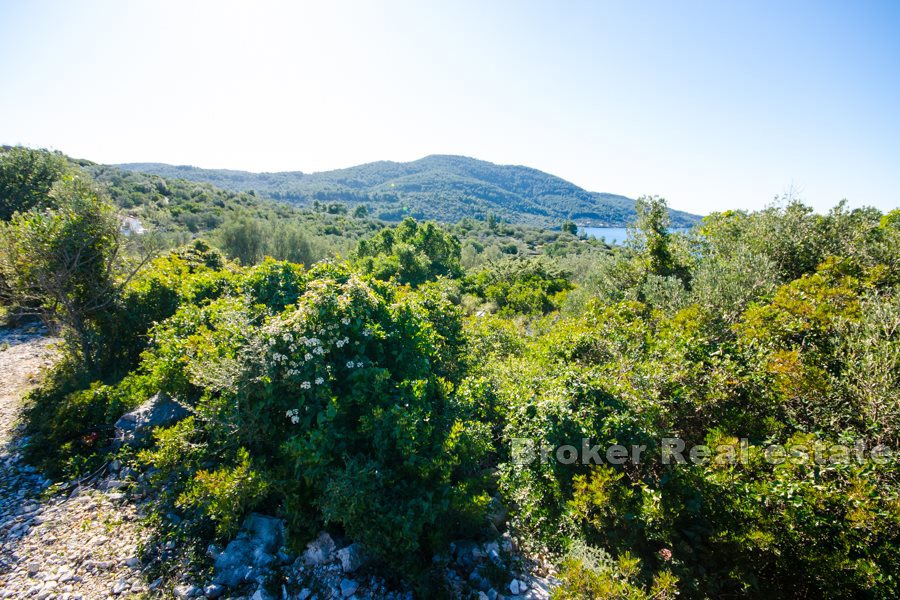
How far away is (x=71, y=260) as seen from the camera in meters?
9.07

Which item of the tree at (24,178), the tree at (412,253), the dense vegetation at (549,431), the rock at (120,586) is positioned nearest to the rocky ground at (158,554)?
the rock at (120,586)

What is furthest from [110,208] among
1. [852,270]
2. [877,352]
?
[852,270]

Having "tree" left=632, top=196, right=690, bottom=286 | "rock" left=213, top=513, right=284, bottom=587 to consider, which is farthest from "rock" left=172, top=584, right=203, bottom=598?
"tree" left=632, top=196, right=690, bottom=286

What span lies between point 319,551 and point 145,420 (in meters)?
4.98

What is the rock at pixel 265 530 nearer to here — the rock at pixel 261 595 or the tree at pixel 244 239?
the rock at pixel 261 595

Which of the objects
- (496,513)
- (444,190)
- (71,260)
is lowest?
(496,513)

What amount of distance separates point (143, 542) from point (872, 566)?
30.6 ft

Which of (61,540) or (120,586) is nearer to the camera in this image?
(120,586)

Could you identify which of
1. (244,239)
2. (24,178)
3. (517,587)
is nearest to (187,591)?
(517,587)

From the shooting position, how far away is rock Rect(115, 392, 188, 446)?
7195 mm

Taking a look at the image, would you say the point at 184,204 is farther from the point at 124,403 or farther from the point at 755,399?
the point at 755,399

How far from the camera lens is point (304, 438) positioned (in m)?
5.29

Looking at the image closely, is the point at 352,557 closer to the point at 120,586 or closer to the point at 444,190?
the point at 120,586

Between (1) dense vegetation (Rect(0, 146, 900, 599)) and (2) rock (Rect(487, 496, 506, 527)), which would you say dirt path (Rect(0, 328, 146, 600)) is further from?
(2) rock (Rect(487, 496, 506, 527))
